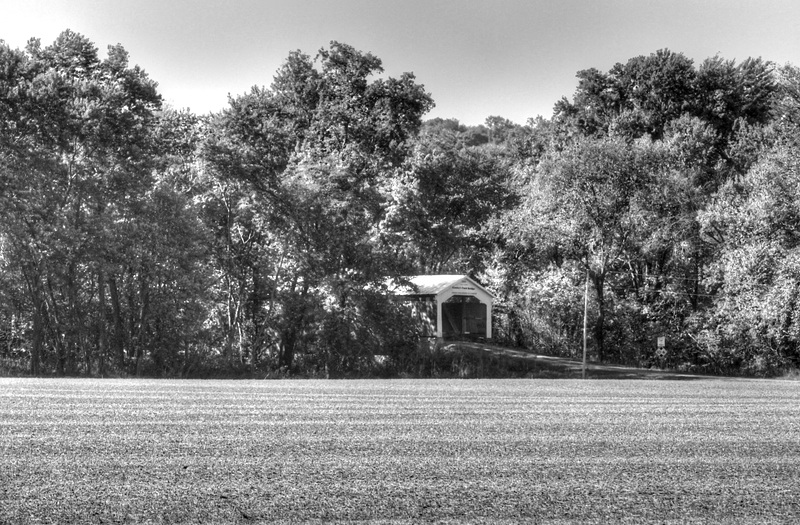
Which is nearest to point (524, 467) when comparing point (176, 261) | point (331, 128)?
point (176, 261)

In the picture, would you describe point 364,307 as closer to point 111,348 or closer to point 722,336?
point 111,348

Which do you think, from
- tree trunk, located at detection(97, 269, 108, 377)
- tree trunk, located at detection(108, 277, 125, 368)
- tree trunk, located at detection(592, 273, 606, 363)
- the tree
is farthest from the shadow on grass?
tree trunk, located at detection(97, 269, 108, 377)

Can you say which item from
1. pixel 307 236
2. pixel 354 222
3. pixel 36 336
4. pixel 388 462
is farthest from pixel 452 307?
pixel 388 462

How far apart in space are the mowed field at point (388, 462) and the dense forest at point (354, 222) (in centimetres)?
1349

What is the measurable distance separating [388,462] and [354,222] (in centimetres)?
2129

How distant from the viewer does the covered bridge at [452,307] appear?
34750 millimetres

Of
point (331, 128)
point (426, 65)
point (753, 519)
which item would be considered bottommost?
point (753, 519)

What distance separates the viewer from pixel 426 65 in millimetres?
41531

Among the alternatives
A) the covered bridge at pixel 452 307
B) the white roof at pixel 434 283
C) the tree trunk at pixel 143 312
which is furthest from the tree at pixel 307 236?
the white roof at pixel 434 283

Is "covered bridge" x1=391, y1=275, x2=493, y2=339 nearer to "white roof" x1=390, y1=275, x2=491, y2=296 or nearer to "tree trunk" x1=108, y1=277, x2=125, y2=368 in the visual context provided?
"white roof" x1=390, y1=275, x2=491, y2=296

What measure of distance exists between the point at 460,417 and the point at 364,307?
16684mm

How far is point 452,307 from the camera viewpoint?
38625mm

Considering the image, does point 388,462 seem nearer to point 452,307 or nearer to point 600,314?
point 600,314

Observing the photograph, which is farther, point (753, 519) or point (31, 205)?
point (31, 205)
